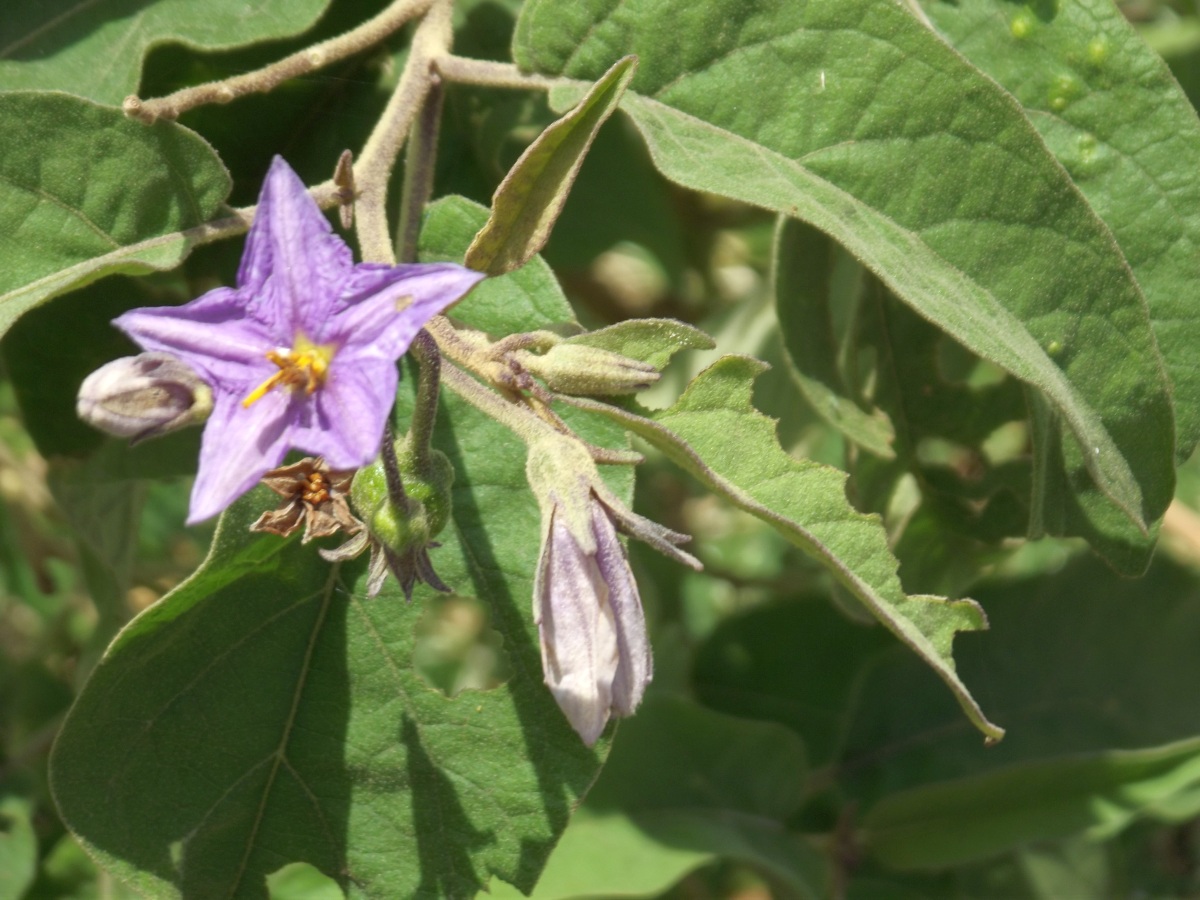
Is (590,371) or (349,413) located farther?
(590,371)

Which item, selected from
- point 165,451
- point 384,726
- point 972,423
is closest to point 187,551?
point 165,451

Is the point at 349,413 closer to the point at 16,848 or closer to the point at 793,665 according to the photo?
the point at 16,848

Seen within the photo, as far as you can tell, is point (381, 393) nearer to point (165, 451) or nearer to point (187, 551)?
point (165, 451)

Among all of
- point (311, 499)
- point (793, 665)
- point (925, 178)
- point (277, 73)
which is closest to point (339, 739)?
point (311, 499)

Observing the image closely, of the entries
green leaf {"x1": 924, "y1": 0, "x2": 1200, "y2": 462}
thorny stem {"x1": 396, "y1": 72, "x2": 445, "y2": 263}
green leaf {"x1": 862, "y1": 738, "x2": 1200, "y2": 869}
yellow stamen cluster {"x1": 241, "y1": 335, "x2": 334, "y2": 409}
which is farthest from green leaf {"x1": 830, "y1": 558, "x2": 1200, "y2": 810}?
yellow stamen cluster {"x1": 241, "y1": 335, "x2": 334, "y2": 409}

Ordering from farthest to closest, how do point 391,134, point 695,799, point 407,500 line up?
1. point 695,799
2. point 391,134
3. point 407,500

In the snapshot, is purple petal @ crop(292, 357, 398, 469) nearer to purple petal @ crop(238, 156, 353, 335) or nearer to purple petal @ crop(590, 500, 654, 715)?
purple petal @ crop(238, 156, 353, 335)
